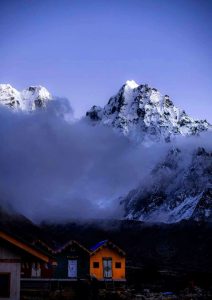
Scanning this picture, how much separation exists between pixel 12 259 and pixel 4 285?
3.78ft

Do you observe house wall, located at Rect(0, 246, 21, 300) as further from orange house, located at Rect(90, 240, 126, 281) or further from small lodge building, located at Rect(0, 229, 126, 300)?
orange house, located at Rect(90, 240, 126, 281)

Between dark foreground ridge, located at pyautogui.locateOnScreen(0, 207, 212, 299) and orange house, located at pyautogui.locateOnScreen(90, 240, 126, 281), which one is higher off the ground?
dark foreground ridge, located at pyautogui.locateOnScreen(0, 207, 212, 299)

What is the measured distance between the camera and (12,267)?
20531 mm

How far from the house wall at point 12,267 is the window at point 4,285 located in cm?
13

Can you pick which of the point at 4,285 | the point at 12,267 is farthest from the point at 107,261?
the point at 4,285

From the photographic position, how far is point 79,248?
58.3 metres

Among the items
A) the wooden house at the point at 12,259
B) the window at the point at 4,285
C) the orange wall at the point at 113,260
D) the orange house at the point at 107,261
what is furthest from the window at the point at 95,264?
the window at the point at 4,285

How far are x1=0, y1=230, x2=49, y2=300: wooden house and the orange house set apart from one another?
38305 millimetres

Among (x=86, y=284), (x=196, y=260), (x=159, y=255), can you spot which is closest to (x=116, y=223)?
(x=159, y=255)

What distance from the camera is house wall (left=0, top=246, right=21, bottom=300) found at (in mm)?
20266

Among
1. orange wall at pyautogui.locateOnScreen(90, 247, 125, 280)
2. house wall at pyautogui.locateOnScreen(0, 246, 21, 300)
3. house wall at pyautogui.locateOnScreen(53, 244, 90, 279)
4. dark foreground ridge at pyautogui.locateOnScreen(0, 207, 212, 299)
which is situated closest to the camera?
house wall at pyautogui.locateOnScreen(0, 246, 21, 300)

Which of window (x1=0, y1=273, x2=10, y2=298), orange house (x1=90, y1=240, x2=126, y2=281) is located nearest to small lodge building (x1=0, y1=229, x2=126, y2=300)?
orange house (x1=90, y1=240, x2=126, y2=281)

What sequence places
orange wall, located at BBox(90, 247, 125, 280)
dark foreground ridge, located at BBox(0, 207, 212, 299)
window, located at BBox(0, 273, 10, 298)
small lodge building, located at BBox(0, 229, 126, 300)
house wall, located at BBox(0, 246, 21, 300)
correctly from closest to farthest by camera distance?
window, located at BBox(0, 273, 10, 298), house wall, located at BBox(0, 246, 21, 300), small lodge building, located at BBox(0, 229, 126, 300), orange wall, located at BBox(90, 247, 125, 280), dark foreground ridge, located at BBox(0, 207, 212, 299)

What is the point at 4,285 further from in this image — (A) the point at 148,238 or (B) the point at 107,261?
(A) the point at 148,238
